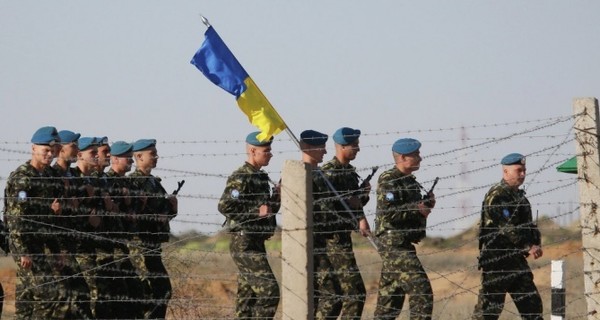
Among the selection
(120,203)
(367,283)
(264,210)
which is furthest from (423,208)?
(367,283)

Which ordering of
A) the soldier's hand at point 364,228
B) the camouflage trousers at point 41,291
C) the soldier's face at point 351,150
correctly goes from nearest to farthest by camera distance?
the camouflage trousers at point 41,291, the soldier's hand at point 364,228, the soldier's face at point 351,150

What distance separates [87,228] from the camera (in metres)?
13.5

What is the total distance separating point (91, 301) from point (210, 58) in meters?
2.68

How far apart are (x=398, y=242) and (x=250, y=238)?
4.53ft

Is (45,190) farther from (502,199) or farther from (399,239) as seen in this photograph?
(502,199)

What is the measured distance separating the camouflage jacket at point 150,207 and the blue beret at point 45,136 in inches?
44.2

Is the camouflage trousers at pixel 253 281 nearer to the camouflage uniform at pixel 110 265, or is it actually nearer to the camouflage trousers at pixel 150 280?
the camouflage trousers at pixel 150 280

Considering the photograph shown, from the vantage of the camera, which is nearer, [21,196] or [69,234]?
[21,196]

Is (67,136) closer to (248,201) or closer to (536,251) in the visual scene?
(248,201)

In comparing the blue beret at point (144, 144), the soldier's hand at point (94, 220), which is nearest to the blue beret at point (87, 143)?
the blue beret at point (144, 144)

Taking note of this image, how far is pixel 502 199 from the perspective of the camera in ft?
45.2

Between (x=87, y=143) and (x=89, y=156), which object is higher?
(x=87, y=143)

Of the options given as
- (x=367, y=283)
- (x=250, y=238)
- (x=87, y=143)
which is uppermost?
(x=367, y=283)

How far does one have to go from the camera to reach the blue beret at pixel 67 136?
43.8 ft
